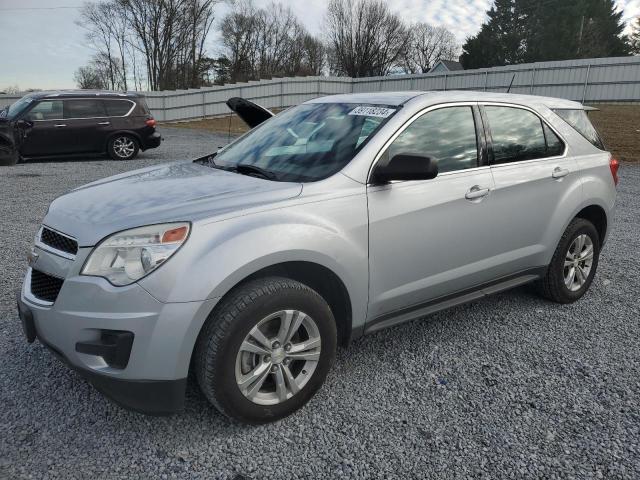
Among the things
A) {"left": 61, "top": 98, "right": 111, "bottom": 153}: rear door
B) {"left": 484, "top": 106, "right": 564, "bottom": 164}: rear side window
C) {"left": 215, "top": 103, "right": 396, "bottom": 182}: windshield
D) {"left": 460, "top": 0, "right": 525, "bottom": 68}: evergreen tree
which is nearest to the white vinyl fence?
{"left": 61, "top": 98, "right": 111, "bottom": 153}: rear door

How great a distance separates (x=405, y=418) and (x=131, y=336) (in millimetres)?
1430

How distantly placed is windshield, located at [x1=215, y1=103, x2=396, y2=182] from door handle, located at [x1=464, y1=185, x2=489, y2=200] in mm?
702

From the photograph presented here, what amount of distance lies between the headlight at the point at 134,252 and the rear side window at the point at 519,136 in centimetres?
227

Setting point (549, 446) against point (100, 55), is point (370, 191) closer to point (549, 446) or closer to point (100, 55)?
point (549, 446)

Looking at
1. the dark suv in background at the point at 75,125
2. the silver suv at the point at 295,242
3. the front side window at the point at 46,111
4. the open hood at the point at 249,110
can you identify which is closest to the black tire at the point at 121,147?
the dark suv in background at the point at 75,125

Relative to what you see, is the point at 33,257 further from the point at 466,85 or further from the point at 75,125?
the point at 466,85

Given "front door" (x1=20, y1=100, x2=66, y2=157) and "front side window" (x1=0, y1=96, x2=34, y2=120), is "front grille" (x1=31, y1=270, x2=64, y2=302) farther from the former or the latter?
"front side window" (x1=0, y1=96, x2=34, y2=120)

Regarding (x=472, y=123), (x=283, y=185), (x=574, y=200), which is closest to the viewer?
(x=283, y=185)

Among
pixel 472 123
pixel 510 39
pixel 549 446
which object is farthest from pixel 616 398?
pixel 510 39

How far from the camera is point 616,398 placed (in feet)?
9.49

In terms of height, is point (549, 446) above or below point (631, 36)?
below

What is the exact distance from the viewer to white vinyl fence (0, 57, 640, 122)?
18656 mm

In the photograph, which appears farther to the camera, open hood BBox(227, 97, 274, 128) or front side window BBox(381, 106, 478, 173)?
open hood BBox(227, 97, 274, 128)

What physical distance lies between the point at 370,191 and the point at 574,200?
2013mm
